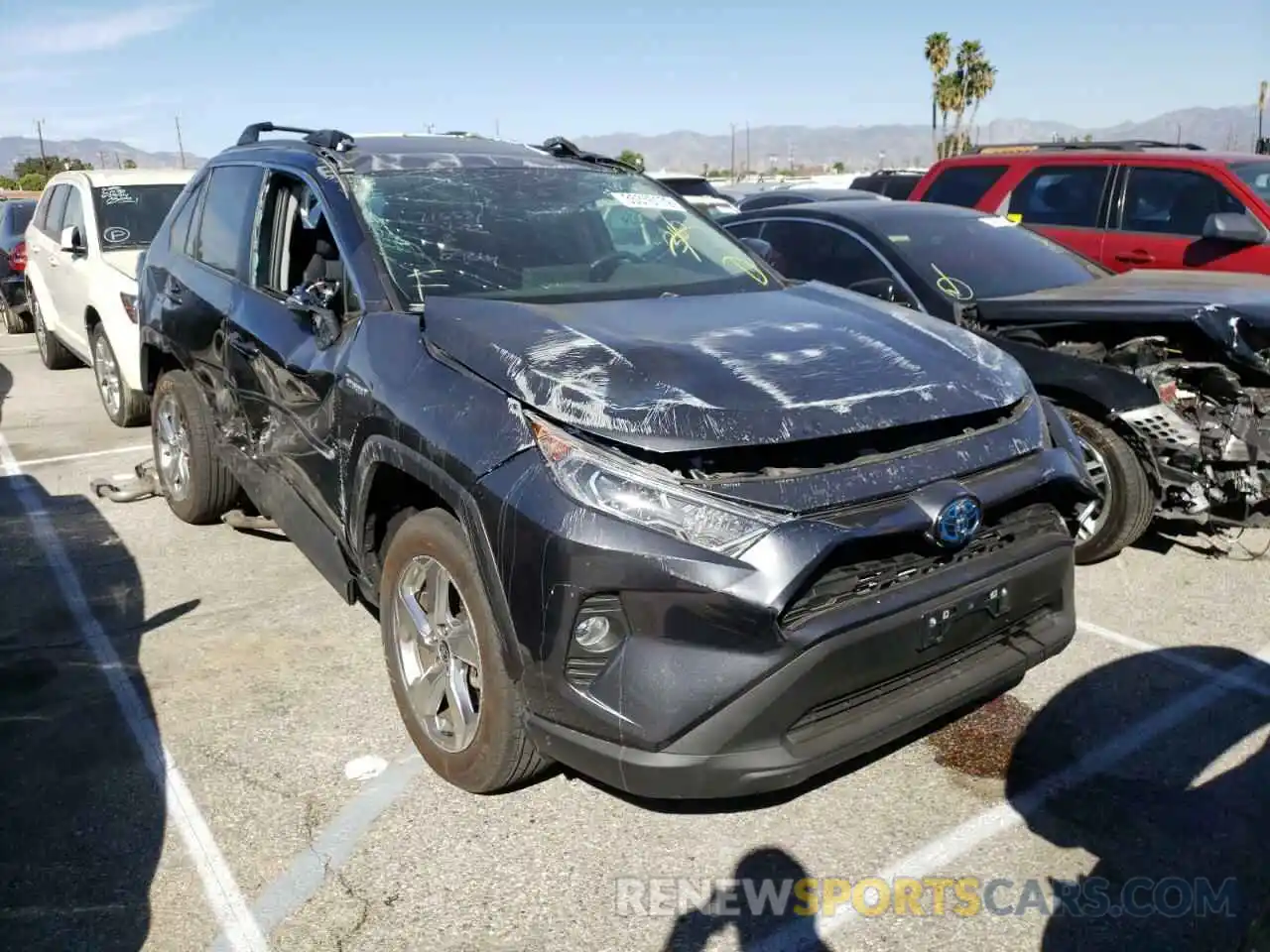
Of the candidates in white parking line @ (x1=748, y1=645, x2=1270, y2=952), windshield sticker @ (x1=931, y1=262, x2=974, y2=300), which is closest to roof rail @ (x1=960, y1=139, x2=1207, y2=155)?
windshield sticker @ (x1=931, y1=262, x2=974, y2=300)

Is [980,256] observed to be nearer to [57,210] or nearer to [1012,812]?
[1012,812]

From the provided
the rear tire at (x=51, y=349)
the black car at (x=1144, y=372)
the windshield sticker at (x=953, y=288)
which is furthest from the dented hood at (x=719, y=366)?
the rear tire at (x=51, y=349)

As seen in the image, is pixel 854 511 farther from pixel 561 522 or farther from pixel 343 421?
pixel 343 421

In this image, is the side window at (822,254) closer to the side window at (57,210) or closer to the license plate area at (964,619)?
the license plate area at (964,619)

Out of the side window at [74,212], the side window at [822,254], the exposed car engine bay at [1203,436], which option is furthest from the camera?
the side window at [74,212]

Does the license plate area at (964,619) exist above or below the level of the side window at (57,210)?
below

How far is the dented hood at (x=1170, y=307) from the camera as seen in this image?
4652 millimetres

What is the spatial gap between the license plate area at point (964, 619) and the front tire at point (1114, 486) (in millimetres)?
2129

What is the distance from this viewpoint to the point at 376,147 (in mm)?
4117

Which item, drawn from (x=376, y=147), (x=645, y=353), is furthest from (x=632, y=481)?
(x=376, y=147)

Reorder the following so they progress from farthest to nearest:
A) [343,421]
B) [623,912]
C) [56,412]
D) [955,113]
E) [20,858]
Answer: [955,113] < [56,412] < [343,421] < [20,858] < [623,912]

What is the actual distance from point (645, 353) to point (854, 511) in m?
0.73

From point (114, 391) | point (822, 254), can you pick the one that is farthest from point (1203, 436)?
point (114, 391)

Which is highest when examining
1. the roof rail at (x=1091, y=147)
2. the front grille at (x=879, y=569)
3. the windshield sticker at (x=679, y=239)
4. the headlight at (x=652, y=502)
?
the roof rail at (x=1091, y=147)
